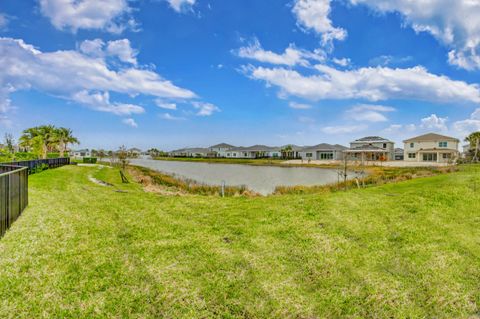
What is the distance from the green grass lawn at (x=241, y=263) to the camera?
419cm

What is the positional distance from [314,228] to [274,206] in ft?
8.00

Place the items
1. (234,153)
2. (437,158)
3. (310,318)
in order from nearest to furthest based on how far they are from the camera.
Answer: (310,318)
(437,158)
(234,153)

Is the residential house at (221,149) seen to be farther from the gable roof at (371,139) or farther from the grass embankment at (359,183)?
the grass embankment at (359,183)

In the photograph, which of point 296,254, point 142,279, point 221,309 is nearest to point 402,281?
point 296,254

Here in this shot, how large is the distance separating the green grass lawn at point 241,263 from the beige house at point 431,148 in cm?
5016

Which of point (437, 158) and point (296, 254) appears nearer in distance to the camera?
point (296, 254)

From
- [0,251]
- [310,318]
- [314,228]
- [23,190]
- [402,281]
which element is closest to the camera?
[310,318]

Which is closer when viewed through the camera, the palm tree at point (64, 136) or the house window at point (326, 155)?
the palm tree at point (64, 136)

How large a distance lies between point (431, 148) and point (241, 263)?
60.3m

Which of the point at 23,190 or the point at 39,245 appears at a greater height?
the point at 23,190

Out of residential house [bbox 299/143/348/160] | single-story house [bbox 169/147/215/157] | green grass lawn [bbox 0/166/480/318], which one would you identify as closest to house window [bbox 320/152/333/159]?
residential house [bbox 299/143/348/160]

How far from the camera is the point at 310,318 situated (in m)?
4.03

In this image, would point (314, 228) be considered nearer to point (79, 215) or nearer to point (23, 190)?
point (79, 215)

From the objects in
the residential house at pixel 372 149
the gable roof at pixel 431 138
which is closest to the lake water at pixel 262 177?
the residential house at pixel 372 149
